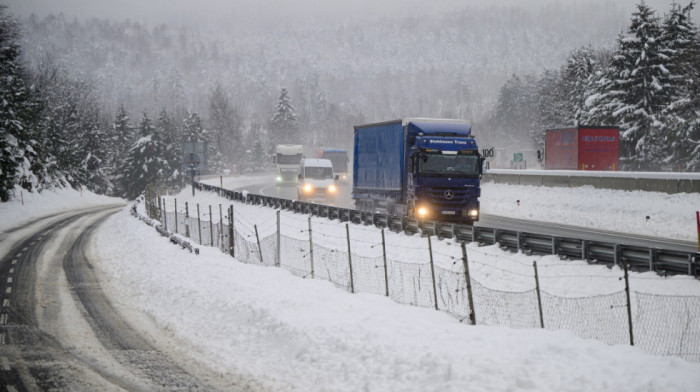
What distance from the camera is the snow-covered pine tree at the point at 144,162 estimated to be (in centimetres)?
8094

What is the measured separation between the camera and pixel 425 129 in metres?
22.9

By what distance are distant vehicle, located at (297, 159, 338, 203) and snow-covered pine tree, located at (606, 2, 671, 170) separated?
25652 mm

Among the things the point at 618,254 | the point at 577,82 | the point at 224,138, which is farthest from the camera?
the point at 224,138

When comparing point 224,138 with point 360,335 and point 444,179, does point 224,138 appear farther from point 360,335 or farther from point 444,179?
point 360,335

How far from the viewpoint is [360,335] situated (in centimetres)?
935

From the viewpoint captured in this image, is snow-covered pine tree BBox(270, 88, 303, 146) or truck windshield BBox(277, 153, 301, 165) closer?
truck windshield BBox(277, 153, 301, 165)

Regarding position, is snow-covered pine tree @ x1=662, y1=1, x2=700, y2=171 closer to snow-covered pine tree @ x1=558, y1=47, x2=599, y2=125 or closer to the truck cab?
snow-covered pine tree @ x1=558, y1=47, x2=599, y2=125

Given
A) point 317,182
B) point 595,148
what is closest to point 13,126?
point 317,182

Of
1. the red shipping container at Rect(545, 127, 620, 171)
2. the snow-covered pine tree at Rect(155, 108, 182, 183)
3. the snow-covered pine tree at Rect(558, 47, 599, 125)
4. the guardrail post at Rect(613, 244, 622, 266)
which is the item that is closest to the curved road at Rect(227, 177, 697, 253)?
the guardrail post at Rect(613, 244, 622, 266)

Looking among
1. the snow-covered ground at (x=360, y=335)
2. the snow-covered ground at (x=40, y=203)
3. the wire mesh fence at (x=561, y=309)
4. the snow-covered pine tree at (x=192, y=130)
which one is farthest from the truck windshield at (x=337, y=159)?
the snow-covered pine tree at (x=192, y=130)

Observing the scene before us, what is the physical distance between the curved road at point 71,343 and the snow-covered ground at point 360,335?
0.55 meters

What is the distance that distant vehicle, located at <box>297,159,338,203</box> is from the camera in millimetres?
39188

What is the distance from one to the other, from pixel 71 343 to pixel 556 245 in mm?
12924

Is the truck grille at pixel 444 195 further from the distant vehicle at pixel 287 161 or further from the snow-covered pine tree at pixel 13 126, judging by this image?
the distant vehicle at pixel 287 161
